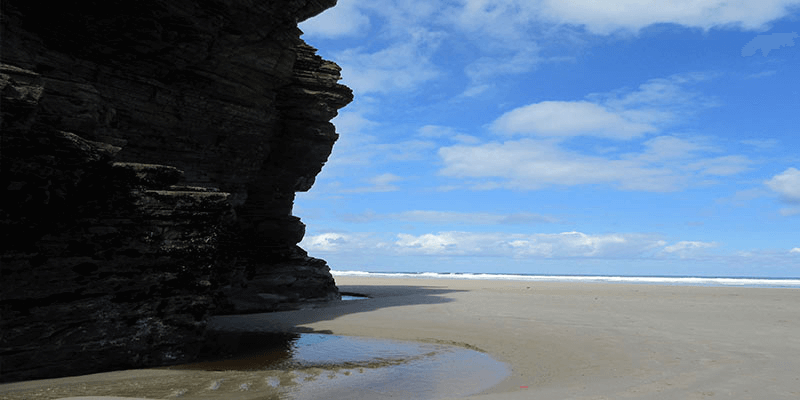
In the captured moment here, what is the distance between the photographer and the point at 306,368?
12.3 m

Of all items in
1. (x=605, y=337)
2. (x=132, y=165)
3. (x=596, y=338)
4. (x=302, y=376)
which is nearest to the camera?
(x=302, y=376)

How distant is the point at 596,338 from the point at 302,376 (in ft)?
32.4

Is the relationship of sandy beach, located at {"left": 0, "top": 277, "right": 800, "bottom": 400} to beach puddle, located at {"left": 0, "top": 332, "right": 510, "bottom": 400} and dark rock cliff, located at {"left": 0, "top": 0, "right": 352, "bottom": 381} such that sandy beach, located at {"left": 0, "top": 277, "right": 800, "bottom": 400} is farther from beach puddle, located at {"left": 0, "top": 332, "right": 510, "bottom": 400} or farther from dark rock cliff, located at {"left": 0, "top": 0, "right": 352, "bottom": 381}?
dark rock cliff, located at {"left": 0, "top": 0, "right": 352, "bottom": 381}

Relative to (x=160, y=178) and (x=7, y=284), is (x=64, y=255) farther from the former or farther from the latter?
(x=160, y=178)

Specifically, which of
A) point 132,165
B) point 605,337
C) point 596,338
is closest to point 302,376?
point 132,165

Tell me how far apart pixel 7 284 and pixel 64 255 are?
1.23 m

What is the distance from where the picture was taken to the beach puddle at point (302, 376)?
9.82m

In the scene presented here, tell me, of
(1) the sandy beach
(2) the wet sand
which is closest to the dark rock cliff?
(1) the sandy beach

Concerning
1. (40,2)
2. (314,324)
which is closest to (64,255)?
(40,2)

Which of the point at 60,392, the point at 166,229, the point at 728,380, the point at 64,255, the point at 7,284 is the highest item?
the point at 166,229

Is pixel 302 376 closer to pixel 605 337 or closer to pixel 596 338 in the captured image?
pixel 596 338

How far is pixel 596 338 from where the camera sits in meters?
15.8

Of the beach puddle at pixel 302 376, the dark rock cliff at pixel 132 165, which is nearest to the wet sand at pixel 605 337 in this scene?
the beach puddle at pixel 302 376

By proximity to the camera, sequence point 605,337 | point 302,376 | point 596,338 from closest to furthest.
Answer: point 302,376 < point 596,338 < point 605,337
